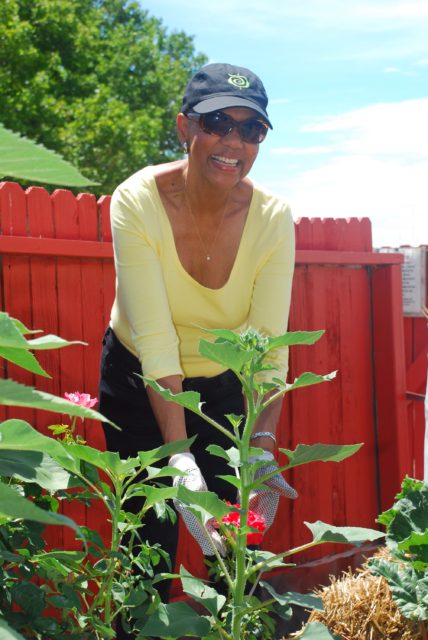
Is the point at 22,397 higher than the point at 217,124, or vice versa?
the point at 217,124

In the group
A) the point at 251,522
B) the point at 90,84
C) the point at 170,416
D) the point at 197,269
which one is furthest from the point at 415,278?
the point at 90,84

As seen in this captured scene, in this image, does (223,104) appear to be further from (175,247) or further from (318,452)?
(318,452)

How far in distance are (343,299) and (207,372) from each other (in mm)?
2381

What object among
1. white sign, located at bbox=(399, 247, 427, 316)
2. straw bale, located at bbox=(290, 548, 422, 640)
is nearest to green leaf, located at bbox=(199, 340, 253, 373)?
straw bale, located at bbox=(290, 548, 422, 640)

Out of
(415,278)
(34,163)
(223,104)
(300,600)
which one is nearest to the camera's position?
(34,163)

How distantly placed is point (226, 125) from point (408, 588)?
135 centimetres

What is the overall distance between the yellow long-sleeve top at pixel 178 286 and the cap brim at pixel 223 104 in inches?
11.5

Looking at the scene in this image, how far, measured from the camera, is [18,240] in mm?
3738

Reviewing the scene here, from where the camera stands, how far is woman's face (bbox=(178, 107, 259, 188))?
2.51m

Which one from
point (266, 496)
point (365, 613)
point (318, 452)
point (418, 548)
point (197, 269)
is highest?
point (197, 269)

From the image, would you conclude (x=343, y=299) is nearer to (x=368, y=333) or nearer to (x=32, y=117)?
(x=368, y=333)

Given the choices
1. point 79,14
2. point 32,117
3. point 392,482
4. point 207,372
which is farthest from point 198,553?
point 79,14

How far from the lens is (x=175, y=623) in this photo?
163cm

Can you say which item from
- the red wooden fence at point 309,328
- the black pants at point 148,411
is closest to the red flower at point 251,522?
the black pants at point 148,411
